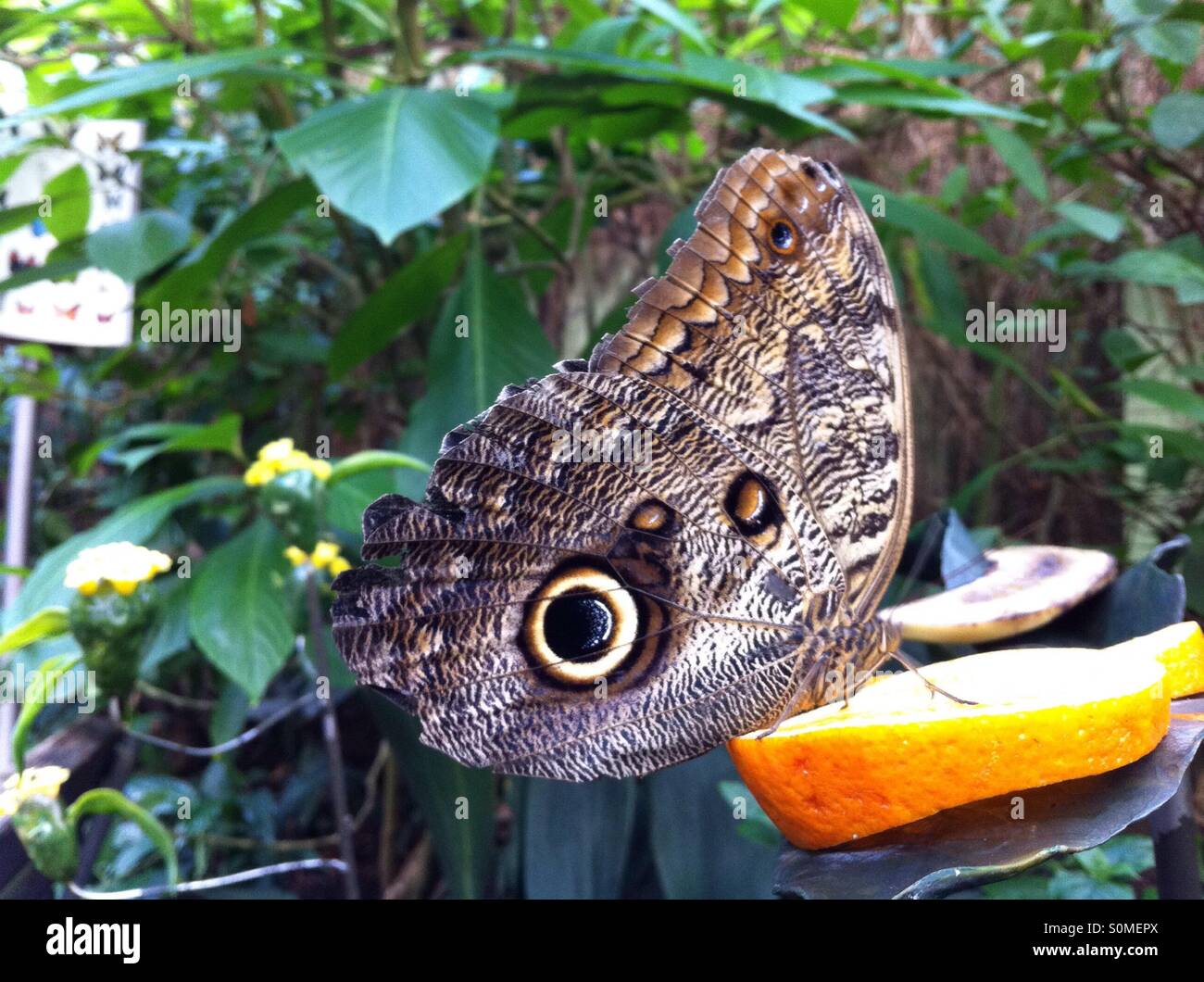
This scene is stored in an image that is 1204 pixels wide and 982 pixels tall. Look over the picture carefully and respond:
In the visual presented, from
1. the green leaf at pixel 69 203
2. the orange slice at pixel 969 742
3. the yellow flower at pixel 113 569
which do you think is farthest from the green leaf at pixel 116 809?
the green leaf at pixel 69 203

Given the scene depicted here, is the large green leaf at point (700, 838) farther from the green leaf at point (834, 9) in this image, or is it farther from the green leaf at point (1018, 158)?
the green leaf at point (834, 9)

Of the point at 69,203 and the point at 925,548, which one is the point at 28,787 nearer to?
the point at 925,548

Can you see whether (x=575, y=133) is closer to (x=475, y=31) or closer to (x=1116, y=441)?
(x=475, y=31)

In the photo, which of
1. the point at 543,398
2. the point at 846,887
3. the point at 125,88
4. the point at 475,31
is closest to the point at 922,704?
the point at 846,887

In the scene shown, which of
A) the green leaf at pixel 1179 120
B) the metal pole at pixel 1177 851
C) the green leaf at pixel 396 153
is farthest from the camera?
the green leaf at pixel 1179 120

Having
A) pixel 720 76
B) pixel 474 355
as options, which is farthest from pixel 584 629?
pixel 720 76

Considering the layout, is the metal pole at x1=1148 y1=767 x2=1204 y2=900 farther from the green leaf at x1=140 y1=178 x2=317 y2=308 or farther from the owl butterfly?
the green leaf at x1=140 y1=178 x2=317 y2=308

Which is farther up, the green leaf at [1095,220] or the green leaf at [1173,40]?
the green leaf at [1173,40]
